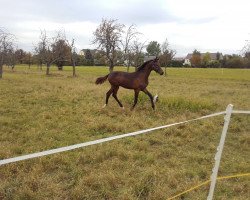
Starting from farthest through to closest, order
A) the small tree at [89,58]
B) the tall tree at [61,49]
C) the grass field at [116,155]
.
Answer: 1. the small tree at [89,58]
2. the tall tree at [61,49]
3. the grass field at [116,155]

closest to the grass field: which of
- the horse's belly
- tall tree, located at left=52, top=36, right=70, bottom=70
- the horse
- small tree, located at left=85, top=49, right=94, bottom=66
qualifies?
the horse

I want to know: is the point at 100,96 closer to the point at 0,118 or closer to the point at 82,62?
the point at 0,118

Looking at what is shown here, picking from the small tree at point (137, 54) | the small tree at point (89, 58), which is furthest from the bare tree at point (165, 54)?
the small tree at point (89, 58)

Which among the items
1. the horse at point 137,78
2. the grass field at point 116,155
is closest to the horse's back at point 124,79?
the horse at point 137,78

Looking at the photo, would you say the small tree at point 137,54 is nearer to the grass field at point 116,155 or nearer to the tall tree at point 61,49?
the tall tree at point 61,49

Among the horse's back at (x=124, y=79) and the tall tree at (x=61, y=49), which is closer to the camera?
the horse's back at (x=124, y=79)

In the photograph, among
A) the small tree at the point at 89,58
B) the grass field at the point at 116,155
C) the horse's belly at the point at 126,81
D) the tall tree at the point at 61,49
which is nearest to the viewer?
the grass field at the point at 116,155

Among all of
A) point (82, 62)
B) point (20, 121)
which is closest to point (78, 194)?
point (20, 121)

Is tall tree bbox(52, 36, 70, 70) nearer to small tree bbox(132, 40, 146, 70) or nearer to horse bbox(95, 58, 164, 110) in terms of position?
small tree bbox(132, 40, 146, 70)

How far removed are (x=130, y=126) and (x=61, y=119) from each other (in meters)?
2.13

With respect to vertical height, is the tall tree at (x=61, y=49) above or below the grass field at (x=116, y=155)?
above

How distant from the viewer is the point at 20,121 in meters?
9.03

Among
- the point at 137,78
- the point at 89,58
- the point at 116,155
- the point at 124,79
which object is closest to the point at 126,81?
the point at 124,79

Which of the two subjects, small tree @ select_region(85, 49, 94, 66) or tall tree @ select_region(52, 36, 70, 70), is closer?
tall tree @ select_region(52, 36, 70, 70)
